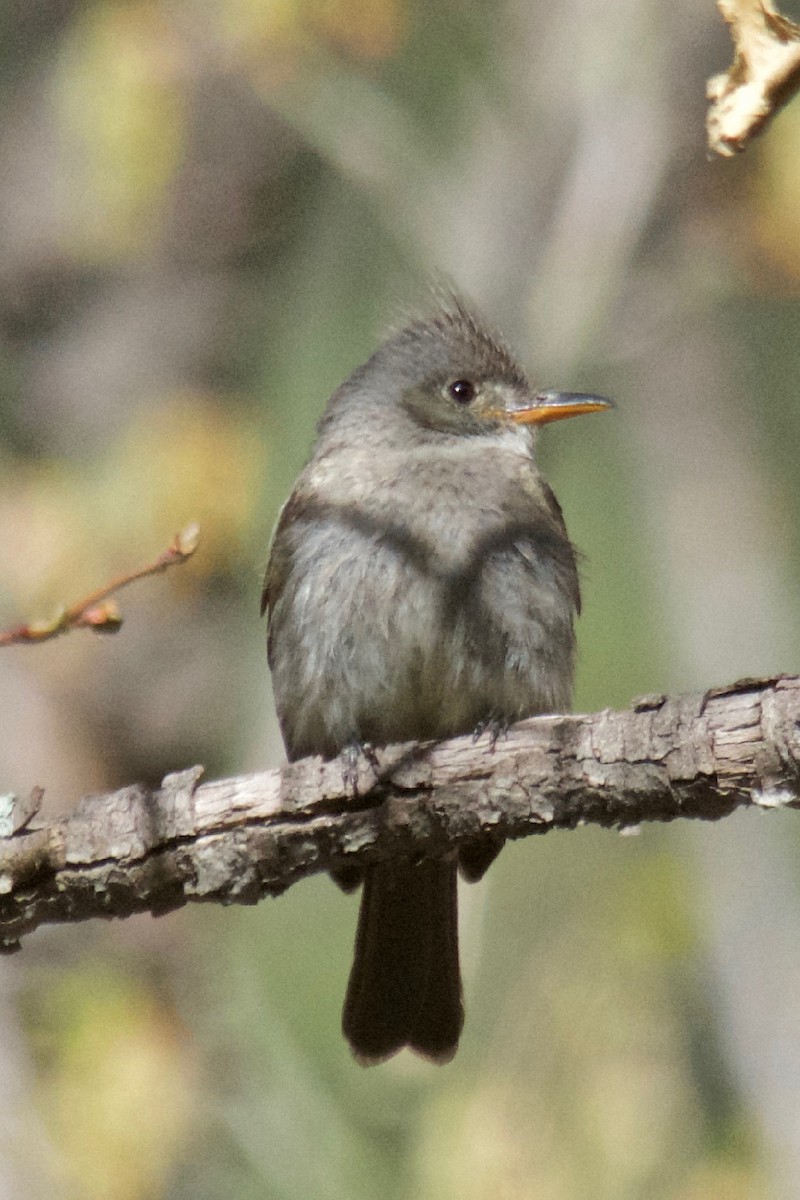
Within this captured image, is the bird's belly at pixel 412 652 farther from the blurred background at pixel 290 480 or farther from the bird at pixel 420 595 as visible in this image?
the blurred background at pixel 290 480

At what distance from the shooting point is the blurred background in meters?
4.27

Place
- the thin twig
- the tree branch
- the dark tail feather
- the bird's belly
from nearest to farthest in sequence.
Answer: the thin twig < the tree branch < the bird's belly < the dark tail feather

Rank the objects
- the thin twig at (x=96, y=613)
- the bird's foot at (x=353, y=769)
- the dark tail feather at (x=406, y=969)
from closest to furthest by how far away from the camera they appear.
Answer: the thin twig at (x=96, y=613) → the bird's foot at (x=353, y=769) → the dark tail feather at (x=406, y=969)

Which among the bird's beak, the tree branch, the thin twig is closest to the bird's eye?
the bird's beak

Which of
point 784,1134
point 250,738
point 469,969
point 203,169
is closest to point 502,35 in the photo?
point 203,169

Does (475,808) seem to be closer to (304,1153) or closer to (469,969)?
(469,969)

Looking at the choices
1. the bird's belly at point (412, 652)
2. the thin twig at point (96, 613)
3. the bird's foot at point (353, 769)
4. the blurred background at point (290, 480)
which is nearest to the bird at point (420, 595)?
the bird's belly at point (412, 652)

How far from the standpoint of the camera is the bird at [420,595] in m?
4.24

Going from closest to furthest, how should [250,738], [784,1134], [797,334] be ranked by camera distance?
Answer: [784,1134]
[250,738]
[797,334]

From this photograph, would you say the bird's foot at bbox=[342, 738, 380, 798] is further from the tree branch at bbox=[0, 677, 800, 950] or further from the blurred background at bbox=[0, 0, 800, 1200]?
the blurred background at bbox=[0, 0, 800, 1200]

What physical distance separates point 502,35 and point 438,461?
2280 mm

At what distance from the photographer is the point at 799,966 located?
3941 mm

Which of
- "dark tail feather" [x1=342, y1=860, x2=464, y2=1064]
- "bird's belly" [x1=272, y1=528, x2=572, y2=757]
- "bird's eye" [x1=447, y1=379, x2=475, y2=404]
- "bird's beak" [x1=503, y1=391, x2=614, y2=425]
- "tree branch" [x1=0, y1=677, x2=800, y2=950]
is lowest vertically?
"tree branch" [x1=0, y1=677, x2=800, y2=950]

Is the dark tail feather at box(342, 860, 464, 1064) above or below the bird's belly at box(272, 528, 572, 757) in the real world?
below
